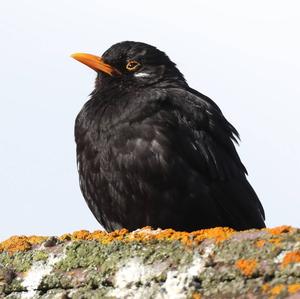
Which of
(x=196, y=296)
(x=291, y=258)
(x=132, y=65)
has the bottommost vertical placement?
(x=196, y=296)

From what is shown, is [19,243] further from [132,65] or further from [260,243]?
[132,65]

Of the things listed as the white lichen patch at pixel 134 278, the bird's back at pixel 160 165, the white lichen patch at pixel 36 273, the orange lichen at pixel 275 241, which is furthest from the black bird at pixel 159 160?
the orange lichen at pixel 275 241

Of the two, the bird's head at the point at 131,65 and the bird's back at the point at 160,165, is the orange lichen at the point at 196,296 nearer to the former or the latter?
the bird's back at the point at 160,165

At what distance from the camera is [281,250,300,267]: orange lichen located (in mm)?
3166

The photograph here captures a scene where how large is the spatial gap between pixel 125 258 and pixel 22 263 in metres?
0.59

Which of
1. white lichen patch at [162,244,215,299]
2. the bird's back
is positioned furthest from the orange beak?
white lichen patch at [162,244,215,299]

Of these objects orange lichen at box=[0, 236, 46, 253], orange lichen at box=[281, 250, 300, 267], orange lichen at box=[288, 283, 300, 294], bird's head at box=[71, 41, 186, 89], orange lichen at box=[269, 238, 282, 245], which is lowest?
orange lichen at box=[288, 283, 300, 294]

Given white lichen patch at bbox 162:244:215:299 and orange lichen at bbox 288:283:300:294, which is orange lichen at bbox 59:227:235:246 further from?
orange lichen at bbox 288:283:300:294

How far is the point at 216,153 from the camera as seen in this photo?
7.51m

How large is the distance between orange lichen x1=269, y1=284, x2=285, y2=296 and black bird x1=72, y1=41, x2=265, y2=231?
371 centimetres

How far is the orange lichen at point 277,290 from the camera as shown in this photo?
9.96 ft

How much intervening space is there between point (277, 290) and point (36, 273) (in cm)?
130

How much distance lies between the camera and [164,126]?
7.00m

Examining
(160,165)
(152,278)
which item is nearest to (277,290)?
(152,278)
